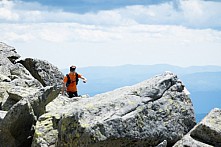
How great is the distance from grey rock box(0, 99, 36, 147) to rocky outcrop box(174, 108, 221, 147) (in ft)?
19.8

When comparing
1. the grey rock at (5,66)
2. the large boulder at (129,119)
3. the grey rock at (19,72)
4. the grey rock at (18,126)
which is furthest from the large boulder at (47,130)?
the grey rock at (5,66)

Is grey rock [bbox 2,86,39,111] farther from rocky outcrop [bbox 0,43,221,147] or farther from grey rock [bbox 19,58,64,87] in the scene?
grey rock [bbox 19,58,64,87]

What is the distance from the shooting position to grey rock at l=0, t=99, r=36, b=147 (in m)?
16.7

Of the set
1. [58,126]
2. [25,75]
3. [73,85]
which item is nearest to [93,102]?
[58,126]

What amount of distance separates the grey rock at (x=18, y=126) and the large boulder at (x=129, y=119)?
2.72 ft

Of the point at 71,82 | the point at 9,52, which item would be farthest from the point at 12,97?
the point at 9,52

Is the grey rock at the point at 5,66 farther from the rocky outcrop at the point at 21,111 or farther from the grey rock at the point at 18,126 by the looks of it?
the grey rock at the point at 18,126

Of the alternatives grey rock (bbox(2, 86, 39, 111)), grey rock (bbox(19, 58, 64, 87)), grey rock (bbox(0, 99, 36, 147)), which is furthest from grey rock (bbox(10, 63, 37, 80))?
grey rock (bbox(0, 99, 36, 147))

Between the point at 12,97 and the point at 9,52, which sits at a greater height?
the point at 9,52

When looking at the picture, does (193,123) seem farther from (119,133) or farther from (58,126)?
(58,126)

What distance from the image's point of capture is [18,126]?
55.9 feet

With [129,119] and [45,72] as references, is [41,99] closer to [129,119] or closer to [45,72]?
[129,119]

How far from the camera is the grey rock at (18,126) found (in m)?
16.7

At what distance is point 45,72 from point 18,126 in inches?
715
